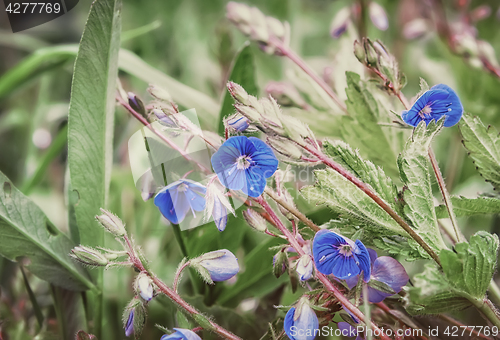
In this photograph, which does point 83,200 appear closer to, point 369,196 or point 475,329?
point 369,196

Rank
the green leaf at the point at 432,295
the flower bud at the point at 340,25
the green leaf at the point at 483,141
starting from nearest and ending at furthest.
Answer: the green leaf at the point at 432,295
the green leaf at the point at 483,141
the flower bud at the point at 340,25

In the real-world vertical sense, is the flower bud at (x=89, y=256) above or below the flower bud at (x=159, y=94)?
below

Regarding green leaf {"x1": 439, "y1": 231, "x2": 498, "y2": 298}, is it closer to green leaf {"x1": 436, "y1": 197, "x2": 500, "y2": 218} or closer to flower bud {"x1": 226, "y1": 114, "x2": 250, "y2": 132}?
green leaf {"x1": 436, "y1": 197, "x2": 500, "y2": 218}

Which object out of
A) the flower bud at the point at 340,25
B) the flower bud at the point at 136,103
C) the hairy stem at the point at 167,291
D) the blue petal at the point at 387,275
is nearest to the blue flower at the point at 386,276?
the blue petal at the point at 387,275

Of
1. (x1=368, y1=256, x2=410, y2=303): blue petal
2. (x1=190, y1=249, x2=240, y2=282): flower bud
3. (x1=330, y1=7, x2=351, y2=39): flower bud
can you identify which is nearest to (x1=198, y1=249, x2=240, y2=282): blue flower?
(x1=190, y1=249, x2=240, y2=282): flower bud

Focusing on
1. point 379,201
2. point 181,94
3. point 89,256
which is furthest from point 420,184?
point 181,94

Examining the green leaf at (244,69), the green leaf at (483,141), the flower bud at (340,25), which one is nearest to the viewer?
the green leaf at (483,141)

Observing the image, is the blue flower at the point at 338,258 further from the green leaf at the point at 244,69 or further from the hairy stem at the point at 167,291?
the green leaf at the point at 244,69
